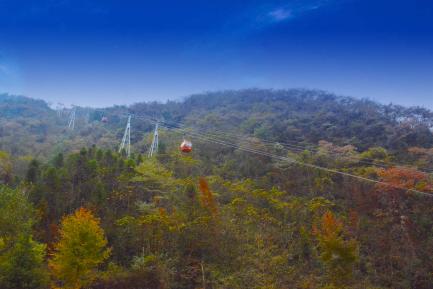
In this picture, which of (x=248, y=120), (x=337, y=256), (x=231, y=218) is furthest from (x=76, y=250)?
(x=248, y=120)

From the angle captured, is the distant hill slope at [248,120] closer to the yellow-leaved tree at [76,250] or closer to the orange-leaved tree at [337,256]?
the orange-leaved tree at [337,256]

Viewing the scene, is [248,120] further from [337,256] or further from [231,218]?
[337,256]

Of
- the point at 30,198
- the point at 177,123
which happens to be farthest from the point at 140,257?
the point at 177,123

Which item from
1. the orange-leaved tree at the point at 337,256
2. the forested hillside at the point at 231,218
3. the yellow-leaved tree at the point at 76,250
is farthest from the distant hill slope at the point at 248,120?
the yellow-leaved tree at the point at 76,250

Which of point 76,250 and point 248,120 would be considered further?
point 248,120

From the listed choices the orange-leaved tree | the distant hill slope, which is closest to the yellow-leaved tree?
the orange-leaved tree

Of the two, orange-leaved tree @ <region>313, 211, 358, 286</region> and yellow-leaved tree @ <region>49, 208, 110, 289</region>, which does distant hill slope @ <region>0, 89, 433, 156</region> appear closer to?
orange-leaved tree @ <region>313, 211, 358, 286</region>
